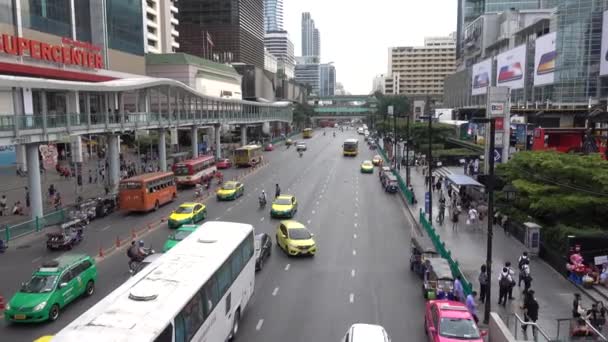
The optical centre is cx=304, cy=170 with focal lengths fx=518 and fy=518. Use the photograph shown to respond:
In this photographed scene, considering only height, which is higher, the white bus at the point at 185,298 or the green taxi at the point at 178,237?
the white bus at the point at 185,298

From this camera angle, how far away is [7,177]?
182 ft

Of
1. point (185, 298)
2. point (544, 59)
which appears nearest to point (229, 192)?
point (185, 298)

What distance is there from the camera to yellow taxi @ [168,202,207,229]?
31016mm

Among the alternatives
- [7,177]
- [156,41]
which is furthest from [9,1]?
[156,41]

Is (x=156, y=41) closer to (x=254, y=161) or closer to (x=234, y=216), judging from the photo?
(x=254, y=161)

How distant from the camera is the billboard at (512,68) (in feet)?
274

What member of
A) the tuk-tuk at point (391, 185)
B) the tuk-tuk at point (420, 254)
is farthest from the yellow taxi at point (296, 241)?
the tuk-tuk at point (391, 185)

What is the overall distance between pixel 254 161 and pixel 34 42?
29176 mm

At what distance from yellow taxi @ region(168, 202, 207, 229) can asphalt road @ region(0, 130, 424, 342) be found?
86cm

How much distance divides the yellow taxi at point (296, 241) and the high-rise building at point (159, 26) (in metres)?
87.5

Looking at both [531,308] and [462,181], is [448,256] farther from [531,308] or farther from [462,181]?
[462,181]

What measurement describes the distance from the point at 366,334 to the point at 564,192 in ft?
61.0

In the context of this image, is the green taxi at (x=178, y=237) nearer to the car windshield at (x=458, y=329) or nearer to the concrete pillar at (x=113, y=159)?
the car windshield at (x=458, y=329)

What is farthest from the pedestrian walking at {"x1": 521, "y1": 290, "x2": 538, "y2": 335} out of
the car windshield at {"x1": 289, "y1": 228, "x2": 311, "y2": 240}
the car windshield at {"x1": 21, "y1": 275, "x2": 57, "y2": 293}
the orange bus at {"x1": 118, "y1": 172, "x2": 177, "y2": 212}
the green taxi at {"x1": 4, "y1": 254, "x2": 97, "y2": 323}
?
the orange bus at {"x1": 118, "y1": 172, "x2": 177, "y2": 212}
